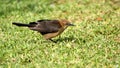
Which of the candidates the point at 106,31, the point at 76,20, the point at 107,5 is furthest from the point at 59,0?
the point at 106,31

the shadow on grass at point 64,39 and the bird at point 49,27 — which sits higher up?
the bird at point 49,27

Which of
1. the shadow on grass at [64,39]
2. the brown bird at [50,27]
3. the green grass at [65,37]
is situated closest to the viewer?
the green grass at [65,37]

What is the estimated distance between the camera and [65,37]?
10930mm

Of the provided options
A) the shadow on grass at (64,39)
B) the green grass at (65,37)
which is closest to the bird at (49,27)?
the green grass at (65,37)

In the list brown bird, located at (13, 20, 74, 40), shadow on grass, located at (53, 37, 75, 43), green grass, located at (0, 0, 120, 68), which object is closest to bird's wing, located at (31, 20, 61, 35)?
brown bird, located at (13, 20, 74, 40)

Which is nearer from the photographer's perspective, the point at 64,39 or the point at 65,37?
the point at 64,39

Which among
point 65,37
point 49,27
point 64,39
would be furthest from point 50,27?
point 65,37

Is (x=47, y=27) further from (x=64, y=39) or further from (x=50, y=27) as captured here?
(x=64, y=39)

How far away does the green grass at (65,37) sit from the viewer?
8617 millimetres

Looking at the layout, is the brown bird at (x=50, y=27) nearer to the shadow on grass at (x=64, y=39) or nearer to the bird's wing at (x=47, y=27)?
the bird's wing at (x=47, y=27)

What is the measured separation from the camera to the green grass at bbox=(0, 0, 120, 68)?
8617 mm

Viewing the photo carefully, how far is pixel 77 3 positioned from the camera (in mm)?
15602

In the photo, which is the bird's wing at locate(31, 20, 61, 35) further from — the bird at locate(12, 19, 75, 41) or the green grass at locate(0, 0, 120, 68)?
the green grass at locate(0, 0, 120, 68)

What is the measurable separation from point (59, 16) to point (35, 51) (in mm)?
4736
